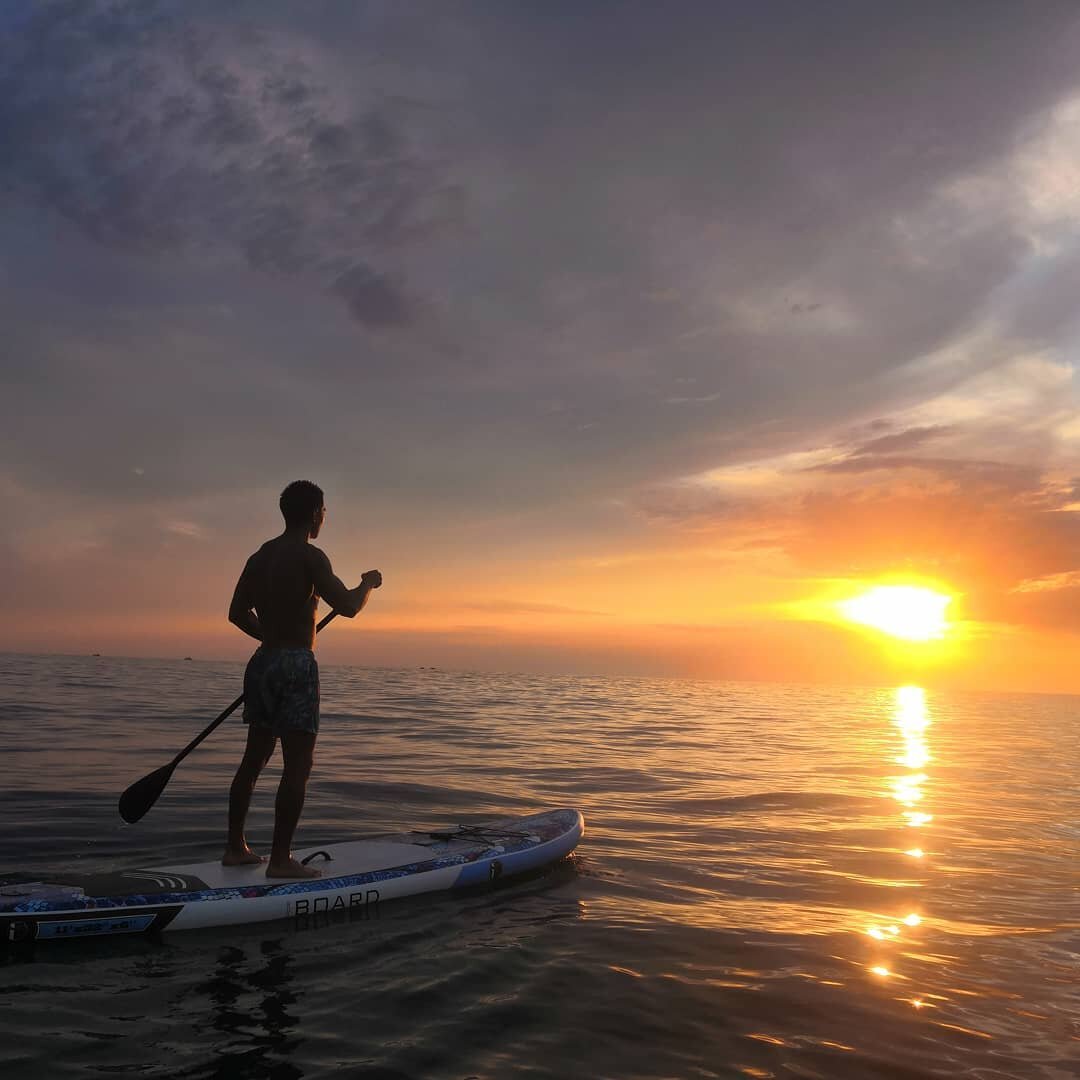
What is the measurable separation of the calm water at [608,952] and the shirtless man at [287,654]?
2.95 ft

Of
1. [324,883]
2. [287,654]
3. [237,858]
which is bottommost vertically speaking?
[324,883]

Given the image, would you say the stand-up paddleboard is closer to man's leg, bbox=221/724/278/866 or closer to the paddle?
man's leg, bbox=221/724/278/866

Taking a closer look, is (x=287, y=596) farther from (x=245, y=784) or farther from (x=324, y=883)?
(x=324, y=883)

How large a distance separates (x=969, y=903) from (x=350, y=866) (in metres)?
5.21

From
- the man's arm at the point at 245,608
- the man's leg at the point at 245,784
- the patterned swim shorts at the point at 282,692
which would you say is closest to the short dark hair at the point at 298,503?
the man's arm at the point at 245,608

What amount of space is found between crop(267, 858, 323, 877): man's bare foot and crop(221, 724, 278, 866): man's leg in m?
0.33

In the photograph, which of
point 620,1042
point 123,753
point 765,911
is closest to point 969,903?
point 765,911

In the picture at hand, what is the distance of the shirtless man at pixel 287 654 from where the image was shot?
5949 mm

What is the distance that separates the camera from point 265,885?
5.89 meters

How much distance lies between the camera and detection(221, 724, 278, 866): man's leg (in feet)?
19.9

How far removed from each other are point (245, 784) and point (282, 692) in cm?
78

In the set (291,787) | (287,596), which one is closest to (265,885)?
(291,787)

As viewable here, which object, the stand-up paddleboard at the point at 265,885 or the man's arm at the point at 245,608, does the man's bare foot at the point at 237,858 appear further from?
the man's arm at the point at 245,608

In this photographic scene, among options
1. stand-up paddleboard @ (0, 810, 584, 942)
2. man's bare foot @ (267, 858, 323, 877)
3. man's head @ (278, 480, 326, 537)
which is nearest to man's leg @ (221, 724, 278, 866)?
stand-up paddleboard @ (0, 810, 584, 942)
